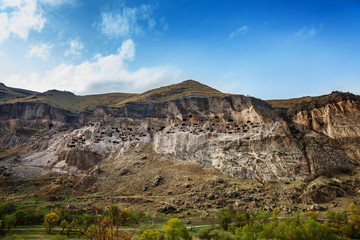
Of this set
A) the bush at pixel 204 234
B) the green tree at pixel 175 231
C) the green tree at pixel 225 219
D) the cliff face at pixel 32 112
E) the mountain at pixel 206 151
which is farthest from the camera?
the cliff face at pixel 32 112

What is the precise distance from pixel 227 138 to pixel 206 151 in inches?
235

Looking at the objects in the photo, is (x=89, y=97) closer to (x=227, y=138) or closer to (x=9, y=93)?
(x=9, y=93)

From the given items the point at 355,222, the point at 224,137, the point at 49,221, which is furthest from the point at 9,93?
the point at 355,222

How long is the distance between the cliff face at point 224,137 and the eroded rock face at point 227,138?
0.54 ft

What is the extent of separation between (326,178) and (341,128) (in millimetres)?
13155

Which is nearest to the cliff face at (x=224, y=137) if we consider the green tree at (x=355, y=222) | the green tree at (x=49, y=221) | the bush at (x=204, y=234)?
the green tree at (x=355, y=222)

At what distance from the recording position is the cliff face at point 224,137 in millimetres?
37469

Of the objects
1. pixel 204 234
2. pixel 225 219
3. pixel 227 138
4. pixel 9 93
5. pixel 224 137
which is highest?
pixel 9 93

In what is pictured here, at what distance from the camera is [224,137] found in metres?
46.7

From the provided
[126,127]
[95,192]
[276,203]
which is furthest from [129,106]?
[276,203]

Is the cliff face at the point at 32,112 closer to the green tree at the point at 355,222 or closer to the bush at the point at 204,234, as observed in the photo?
the bush at the point at 204,234

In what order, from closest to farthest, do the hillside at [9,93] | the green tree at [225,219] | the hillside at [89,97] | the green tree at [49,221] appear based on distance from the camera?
the green tree at [49,221] < the green tree at [225,219] < the hillside at [89,97] < the hillside at [9,93]

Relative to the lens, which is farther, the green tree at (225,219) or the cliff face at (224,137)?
the cliff face at (224,137)

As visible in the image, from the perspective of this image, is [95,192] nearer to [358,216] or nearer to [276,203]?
[276,203]
